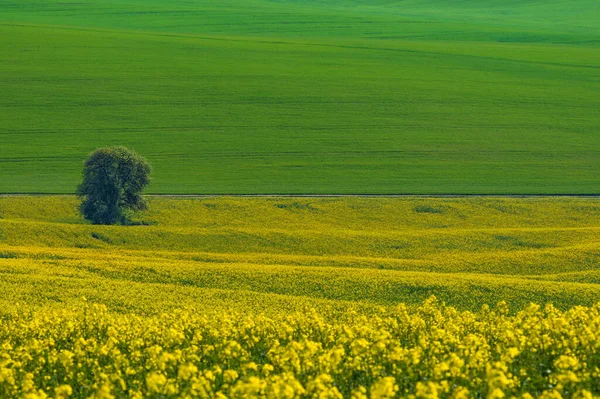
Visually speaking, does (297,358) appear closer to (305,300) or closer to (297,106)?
(305,300)

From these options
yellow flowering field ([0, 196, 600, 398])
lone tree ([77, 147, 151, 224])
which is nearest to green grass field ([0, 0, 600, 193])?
lone tree ([77, 147, 151, 224])

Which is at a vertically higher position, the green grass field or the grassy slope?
the green grass field

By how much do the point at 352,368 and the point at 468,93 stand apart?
89.3m

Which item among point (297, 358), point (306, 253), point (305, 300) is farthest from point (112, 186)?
point (297, 358)

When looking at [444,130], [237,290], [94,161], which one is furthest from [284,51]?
Answer: [237,290]

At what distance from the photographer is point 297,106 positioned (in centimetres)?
10194

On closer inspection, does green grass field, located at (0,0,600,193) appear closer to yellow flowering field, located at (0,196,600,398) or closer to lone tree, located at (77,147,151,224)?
lone tree, located at (77,147,151,224)

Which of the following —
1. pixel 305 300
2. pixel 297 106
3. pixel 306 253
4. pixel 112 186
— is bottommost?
pixel 305 300

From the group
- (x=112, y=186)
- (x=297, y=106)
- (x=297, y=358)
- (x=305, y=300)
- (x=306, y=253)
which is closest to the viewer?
(x=297, y=358)

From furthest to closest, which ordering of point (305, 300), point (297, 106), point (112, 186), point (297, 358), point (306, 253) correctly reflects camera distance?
point (297, 106) < point (112, 186) < point (306, 253) < point (305, 300) < point (297, 358)

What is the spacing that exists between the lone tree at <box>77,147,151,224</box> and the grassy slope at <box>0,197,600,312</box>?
2.00 meters

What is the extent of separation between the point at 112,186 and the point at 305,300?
3486 centimetres

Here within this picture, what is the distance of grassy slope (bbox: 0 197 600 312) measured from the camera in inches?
1465

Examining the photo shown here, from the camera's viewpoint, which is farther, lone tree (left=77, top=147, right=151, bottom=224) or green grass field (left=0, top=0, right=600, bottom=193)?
green grass field (left=0, top=0, right=600, bottom=193)
